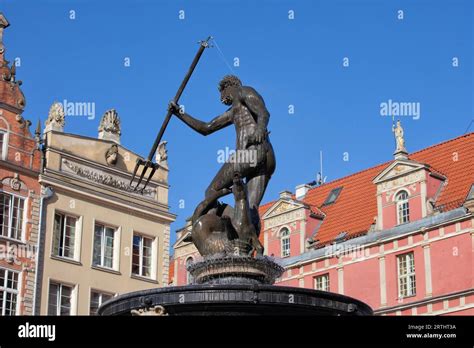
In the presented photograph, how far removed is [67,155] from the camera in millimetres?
37688

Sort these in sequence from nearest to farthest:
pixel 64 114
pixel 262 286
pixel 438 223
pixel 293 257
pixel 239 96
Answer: pixel 262 286, pixel 239 96, pixel 438 223, pixel 64 114, pixel 293 257

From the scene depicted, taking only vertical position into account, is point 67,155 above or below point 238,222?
above

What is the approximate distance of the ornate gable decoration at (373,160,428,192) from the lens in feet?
124

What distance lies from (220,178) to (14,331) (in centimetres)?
440

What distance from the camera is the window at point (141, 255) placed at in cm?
3894

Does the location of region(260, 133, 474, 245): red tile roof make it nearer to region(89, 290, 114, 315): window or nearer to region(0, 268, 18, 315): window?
region(89, 290, 114, 315): window

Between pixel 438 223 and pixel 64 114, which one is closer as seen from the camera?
pixel 438 223

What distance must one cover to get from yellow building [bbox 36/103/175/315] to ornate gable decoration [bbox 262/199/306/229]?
14.7 feet

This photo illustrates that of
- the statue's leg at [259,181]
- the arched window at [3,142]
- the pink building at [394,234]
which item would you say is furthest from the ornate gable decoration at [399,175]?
the statue's leg at [259,181]

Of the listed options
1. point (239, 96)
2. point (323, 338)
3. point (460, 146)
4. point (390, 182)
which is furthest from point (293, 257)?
point (323, 338)

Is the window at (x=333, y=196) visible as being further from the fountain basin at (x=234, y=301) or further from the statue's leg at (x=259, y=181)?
the fountain basin at (x=234, y=301)

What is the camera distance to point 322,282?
1559 inches

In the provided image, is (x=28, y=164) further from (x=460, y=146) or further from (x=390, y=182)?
(x=460, y=146)

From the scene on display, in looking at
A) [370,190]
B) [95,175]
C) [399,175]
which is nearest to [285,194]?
[370,190]
